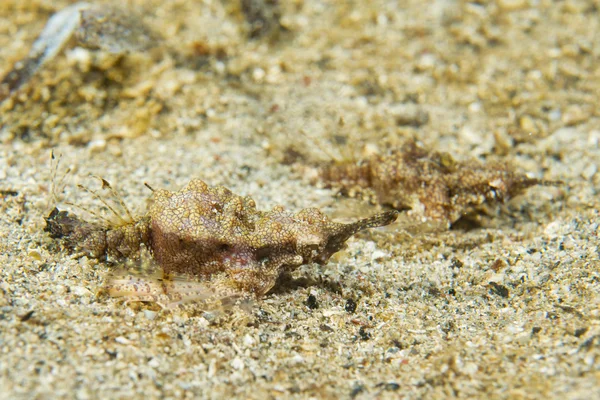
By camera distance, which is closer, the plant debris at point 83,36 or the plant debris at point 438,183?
the plant debris at point 438,183

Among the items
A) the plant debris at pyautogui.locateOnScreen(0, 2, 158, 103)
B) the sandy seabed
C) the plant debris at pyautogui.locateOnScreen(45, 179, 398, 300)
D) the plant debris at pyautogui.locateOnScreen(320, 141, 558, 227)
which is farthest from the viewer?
the plant debris at pyautogui.locateOnScreen(0, 2, 158, 103)

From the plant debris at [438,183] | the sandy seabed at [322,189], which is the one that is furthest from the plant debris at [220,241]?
the plant debris at [438,183]

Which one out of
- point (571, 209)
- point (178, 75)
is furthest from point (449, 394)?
point (178, 75)

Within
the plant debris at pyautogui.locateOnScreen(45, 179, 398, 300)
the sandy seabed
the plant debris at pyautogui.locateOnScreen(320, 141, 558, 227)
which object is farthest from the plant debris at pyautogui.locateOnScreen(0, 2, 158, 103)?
the plant debris at pyautogui.locateOnScreen(320, 141, 558, 227)

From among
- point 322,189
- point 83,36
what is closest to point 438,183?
point 322,189

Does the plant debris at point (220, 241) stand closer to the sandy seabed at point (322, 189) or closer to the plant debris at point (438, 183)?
the sandy seabed at point (322, 189)

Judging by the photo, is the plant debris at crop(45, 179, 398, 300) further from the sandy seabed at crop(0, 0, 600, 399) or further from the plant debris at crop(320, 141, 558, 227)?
the plant debris at crop(320, 141, 558, 227)
